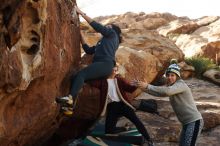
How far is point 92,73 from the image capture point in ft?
33.4

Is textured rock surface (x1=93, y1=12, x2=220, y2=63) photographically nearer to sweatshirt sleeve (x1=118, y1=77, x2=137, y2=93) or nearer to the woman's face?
sweatshirt sleeve (x1=118, y1=77, x2=137, y2=93)

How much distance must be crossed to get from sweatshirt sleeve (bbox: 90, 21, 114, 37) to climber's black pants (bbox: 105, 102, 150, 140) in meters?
1.59

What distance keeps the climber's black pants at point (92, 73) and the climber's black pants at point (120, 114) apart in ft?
2.41

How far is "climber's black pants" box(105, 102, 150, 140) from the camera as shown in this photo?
409 inches

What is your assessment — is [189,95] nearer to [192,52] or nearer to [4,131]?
[4,131]

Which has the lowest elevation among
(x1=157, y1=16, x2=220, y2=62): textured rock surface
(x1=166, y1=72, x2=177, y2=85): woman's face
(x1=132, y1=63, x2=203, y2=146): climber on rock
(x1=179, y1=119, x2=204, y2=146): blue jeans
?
(x1=157, y1=16, x2=220, y2=62): textured rock surface

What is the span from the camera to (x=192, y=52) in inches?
1115

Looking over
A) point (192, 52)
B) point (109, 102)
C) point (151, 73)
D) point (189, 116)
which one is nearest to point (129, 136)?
point (109, 102)

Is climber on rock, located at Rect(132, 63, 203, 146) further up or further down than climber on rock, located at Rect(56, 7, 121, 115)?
further down

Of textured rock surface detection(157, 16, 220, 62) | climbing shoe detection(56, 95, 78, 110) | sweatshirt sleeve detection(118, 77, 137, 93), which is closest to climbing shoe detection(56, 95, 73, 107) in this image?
climbing shoe detection(56, 95, 78, 110)

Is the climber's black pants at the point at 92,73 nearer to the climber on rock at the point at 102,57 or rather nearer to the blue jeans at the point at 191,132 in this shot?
the climber on rock at the point at 102,57

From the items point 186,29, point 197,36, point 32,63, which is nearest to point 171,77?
point 32,63

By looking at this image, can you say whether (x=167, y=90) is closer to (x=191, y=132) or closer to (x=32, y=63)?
(x=191, y=132)

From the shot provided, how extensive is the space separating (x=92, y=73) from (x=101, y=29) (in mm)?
1015
